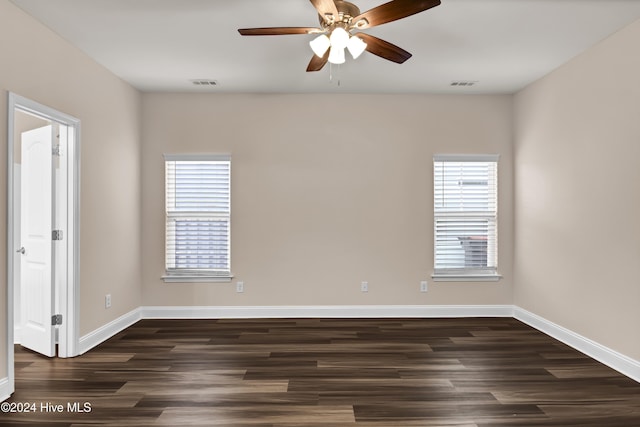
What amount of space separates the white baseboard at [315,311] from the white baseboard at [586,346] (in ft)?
1.74

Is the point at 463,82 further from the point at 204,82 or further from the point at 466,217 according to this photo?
the point at 204,82

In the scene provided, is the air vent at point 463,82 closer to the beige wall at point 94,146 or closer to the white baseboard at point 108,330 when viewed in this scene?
the beige wall at point 94,146

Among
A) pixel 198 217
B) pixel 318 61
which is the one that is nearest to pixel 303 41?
pixel 318 61

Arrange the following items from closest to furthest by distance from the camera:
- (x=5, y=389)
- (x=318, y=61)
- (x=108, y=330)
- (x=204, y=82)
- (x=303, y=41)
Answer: (x=5, y=389) < (x=318, y=61) < (x=303, y=41) < (x=108, y=330) < (x=204, y=82)

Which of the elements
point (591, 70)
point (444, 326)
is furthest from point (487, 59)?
point (444, 326)

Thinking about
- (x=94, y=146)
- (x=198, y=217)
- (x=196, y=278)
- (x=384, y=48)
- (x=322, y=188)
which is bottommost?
(x=196, y=278)

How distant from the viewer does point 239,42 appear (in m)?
3.93

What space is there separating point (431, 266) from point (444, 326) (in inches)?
30.0

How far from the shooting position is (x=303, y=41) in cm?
391

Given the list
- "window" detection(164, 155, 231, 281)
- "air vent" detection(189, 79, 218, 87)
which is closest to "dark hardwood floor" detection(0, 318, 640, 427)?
"window" detection(164, 155, 231, 281)

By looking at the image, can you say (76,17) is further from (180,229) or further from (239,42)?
(180,229)

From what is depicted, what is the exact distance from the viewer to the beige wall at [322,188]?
5.54m

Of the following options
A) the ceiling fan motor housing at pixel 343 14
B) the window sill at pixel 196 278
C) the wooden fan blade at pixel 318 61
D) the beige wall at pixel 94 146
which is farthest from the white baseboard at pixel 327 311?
the ceiling fan motor housing at pixel 343 14

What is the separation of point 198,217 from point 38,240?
179 centimetres
